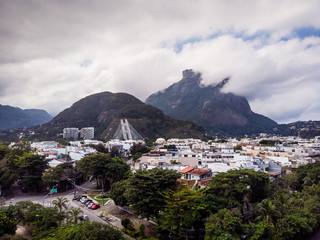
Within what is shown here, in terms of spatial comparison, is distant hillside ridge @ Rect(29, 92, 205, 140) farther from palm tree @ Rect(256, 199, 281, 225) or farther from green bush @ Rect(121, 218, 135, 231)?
palm tree @ Rect(256, 199, 281, 225)

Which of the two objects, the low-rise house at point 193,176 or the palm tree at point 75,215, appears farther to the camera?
the low-rise house at point 193,176

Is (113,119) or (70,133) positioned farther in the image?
(113,119)

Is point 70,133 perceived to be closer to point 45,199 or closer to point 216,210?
point 45,199

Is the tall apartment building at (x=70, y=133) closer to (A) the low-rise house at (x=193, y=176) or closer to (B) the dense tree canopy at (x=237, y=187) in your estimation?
(A) the low-rise house at (x=193, y=176)

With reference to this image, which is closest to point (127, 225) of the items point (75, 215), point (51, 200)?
point (75, 215)

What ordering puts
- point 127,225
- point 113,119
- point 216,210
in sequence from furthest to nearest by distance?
point 113,119 < point 127,225 < point 216,210

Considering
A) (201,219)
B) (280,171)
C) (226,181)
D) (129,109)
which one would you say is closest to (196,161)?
(280,171)

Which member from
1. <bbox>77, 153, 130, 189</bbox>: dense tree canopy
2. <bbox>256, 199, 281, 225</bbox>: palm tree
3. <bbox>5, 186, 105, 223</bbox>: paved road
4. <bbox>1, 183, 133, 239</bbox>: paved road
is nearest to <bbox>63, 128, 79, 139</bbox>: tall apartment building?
<bbox>1, 183, 133, 239</bbox>: paved road

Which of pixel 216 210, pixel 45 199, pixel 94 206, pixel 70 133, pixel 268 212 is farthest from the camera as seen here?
pixel 70 133

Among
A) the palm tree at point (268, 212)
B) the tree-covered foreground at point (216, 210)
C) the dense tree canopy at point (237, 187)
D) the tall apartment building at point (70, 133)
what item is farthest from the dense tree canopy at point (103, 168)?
the tall apartment building at point (70, 133)

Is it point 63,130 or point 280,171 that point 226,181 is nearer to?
point 280,171

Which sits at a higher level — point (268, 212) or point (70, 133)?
point (70, 133)
